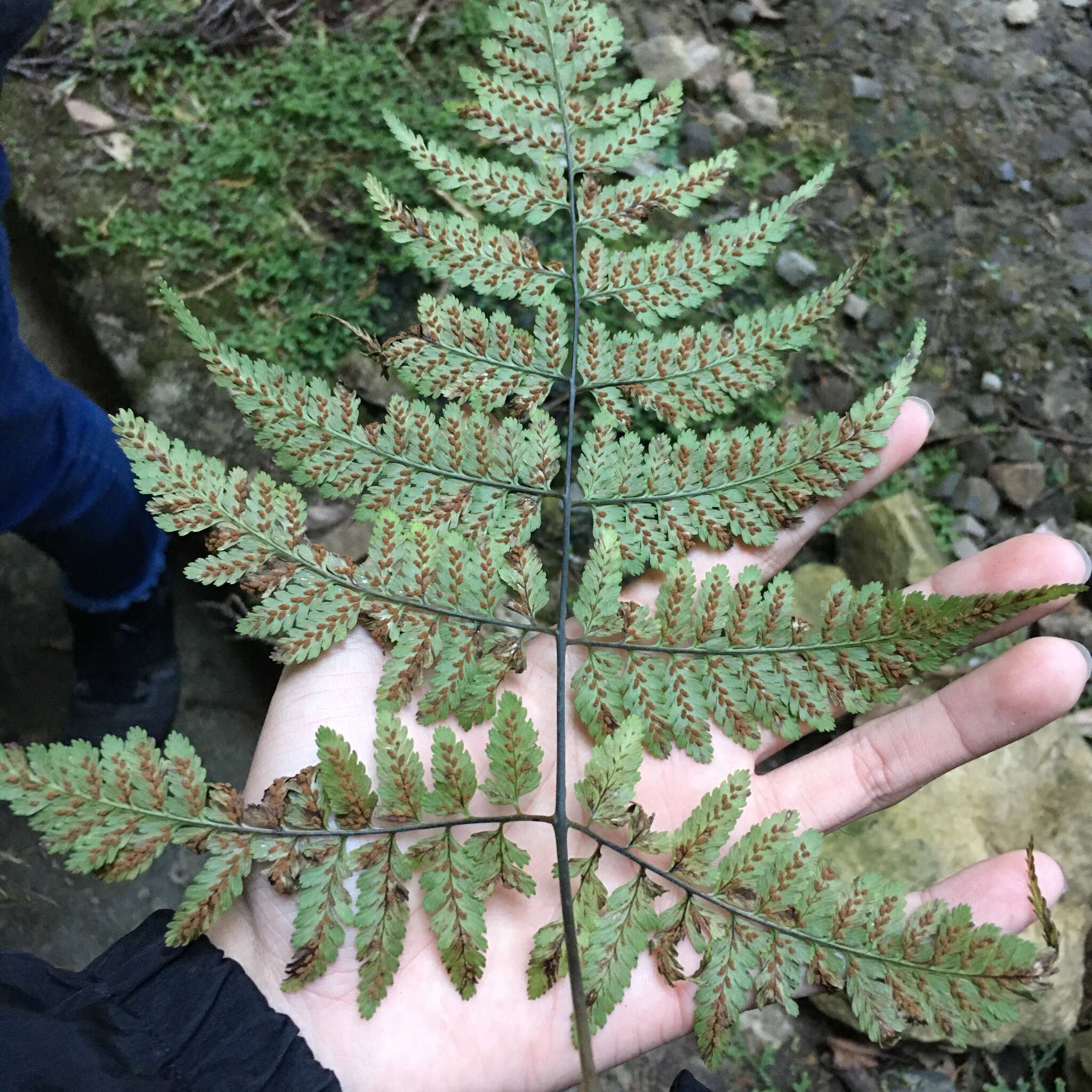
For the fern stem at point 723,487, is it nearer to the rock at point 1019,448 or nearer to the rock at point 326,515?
the rock at point 326,515

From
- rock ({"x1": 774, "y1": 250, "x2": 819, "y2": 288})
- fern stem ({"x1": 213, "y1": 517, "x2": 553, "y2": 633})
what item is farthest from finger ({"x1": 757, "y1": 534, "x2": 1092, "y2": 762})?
rock ({"x1": 774, "y1": 250, "x2": 819, "y2": 288})

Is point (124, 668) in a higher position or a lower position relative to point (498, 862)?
lower

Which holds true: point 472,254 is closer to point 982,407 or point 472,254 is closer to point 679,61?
point 679,61

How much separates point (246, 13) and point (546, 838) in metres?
3.68

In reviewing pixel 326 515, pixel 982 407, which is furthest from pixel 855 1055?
pixel 326 515

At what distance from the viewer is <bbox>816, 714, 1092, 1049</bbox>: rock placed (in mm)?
3314

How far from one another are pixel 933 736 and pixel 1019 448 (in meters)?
2.11

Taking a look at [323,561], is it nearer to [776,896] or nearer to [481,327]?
[481,327]

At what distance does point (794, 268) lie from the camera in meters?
3.69

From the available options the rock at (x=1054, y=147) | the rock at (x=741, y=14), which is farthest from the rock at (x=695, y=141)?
the rock at (x=1054, y=147)

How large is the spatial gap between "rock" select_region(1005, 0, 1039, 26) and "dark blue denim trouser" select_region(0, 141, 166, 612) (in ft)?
14.9

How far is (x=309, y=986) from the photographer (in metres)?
2.06

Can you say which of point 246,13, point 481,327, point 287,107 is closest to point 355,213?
point 287,107

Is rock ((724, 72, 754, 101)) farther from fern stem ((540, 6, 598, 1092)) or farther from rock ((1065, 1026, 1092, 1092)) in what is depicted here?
rock ((1065, 1026, 1092, 1092))
